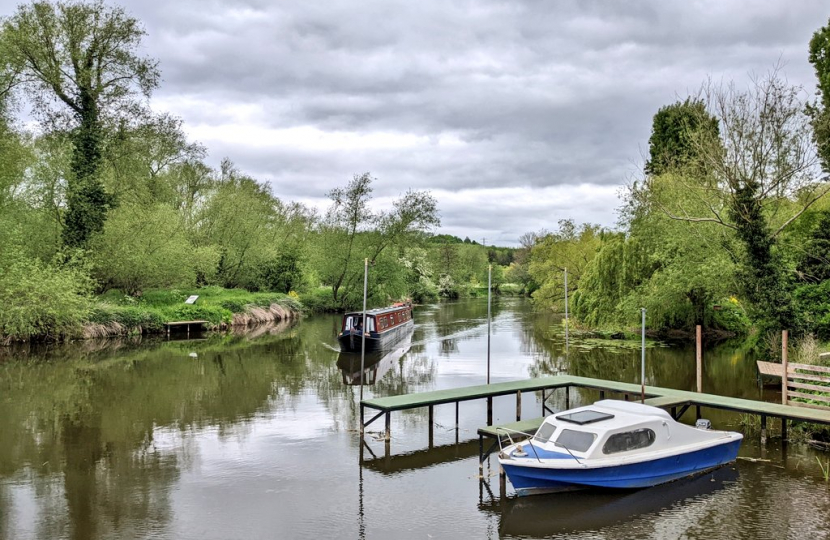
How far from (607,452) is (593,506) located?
32.2 inches

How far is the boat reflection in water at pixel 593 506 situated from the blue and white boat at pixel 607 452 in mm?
175

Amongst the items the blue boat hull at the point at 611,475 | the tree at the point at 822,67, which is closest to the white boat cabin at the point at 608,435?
the blue boat hull at the point at 611,475

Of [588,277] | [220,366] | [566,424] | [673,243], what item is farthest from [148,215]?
[566,424]

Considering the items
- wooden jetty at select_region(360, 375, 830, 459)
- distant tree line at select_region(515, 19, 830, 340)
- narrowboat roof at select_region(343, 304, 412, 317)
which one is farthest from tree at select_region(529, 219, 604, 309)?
wooden jetty at select_region(360, 375, 830, 459)

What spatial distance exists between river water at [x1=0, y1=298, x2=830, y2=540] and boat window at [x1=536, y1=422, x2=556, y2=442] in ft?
2.97

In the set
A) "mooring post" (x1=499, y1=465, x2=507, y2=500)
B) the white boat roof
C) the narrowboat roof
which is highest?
the narrowboat roof

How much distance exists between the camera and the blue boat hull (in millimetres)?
8969

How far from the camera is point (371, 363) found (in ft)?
79.7

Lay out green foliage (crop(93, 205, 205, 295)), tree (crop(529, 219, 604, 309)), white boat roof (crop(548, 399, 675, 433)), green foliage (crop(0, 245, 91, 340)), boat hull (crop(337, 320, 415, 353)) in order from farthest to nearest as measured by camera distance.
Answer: tree (crop(529, 219, 604, 309)) < green foliage (crop(93, 205, 205, 295)) < boat hull (crop(337, 320, 415, 353)) < green foliage (crop(0, 245, 91, 340)) < white boat roof (crop(548, 399, 675, 433))

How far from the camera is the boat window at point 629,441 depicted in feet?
30.3

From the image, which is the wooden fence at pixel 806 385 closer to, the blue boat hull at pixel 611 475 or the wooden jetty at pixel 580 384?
the wooden jetty at pixel 580 384

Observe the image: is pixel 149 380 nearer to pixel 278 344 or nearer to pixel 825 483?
pixel 278 344

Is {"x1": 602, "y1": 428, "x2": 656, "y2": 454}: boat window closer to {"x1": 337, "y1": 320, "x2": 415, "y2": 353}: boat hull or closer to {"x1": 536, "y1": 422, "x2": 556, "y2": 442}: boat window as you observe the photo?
{"x1": 536, "y1": 422, "x2": 556, "y2": 442}: boat window

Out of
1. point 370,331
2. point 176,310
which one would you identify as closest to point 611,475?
point 370,331
